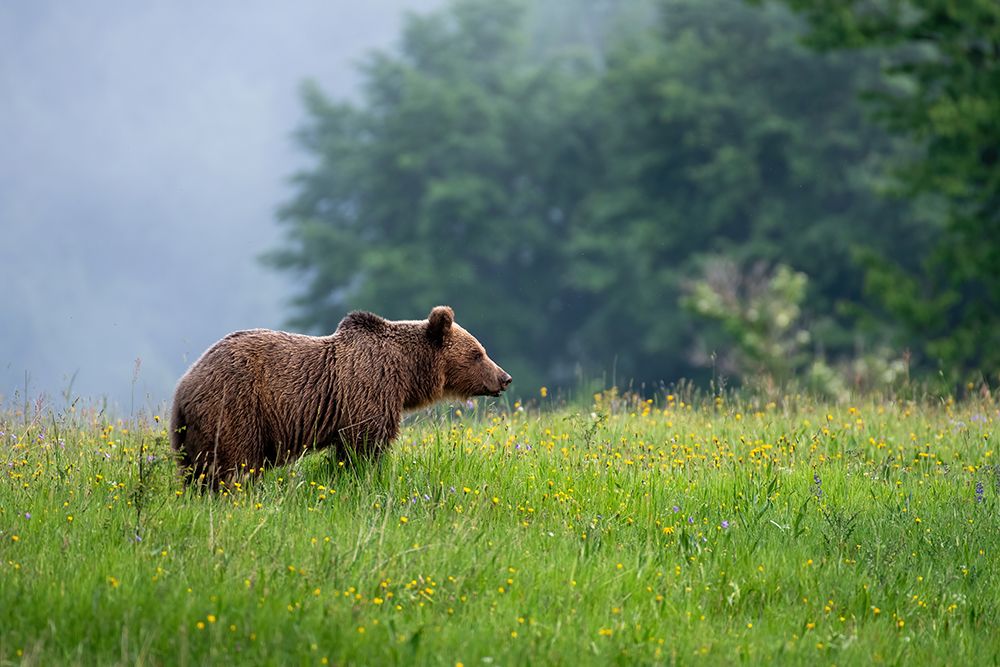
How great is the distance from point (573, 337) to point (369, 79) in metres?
13.5

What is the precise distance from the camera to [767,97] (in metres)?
38.0

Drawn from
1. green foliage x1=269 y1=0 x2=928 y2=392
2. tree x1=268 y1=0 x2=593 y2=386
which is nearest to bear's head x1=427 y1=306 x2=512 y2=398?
green foliage x1=269 y1=0 x2=928 y2=392

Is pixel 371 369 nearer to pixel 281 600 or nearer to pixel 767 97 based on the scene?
pixel 281 600

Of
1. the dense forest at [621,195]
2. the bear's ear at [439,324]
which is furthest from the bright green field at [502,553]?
the dense forest at [621,195]

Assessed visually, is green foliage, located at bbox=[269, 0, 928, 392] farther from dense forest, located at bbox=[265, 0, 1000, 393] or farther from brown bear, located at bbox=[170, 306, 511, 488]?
brown bear, located at bbox=[170, 306, 511, 488]

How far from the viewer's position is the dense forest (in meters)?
35.6

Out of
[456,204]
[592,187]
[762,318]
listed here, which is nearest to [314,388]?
Result: [762,318]

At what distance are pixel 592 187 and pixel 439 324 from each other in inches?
1326

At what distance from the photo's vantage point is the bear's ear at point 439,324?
9437 millimetres

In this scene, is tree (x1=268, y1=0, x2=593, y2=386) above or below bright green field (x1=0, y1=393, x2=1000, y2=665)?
above

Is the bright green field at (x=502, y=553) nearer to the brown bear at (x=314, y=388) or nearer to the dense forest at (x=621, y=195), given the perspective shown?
the brown bear at (x=314, y=388)

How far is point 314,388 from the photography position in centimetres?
867

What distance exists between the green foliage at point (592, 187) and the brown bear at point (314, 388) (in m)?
24.5

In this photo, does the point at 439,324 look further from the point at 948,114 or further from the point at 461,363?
the point at 948,114
